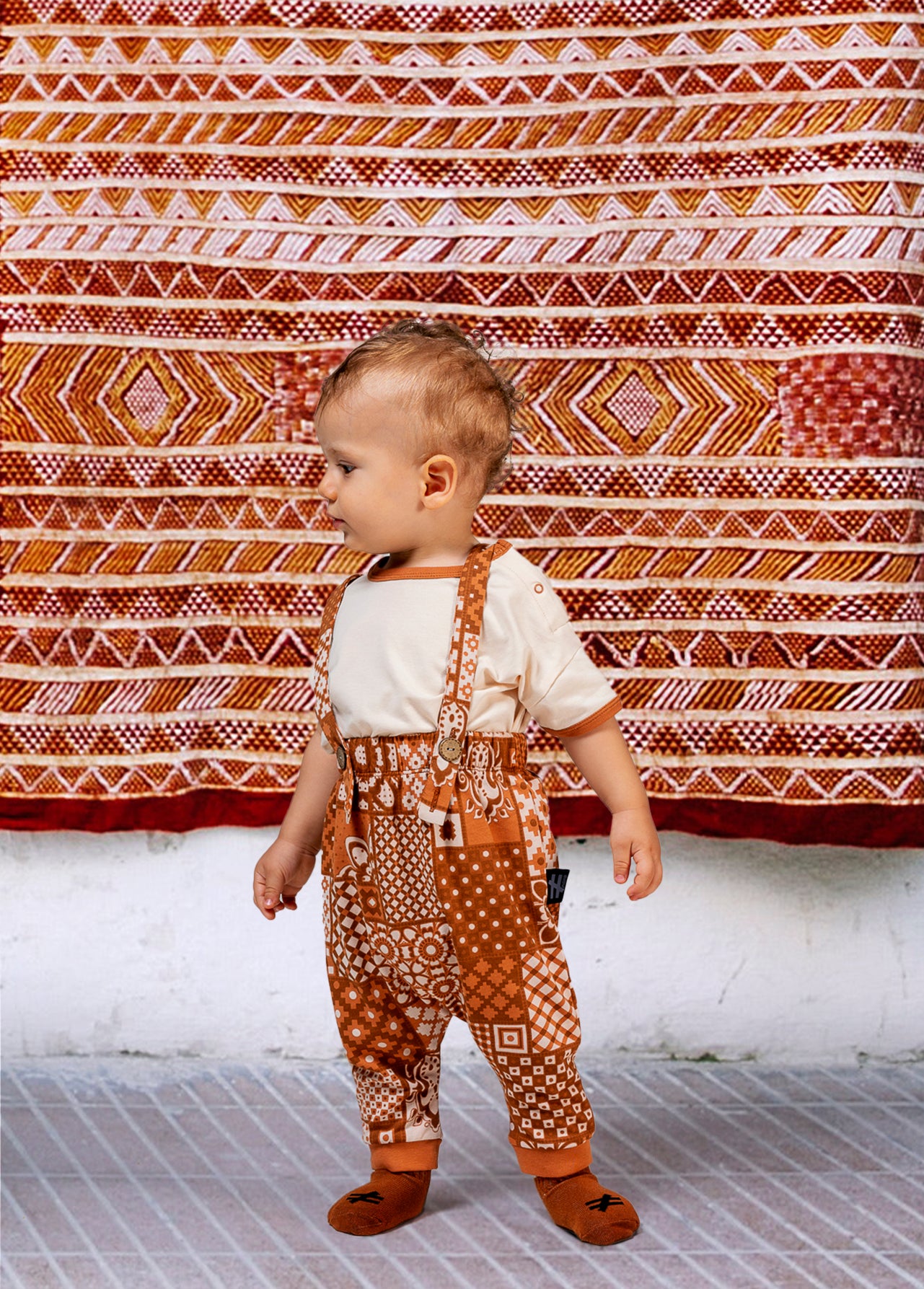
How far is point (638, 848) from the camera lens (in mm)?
1301

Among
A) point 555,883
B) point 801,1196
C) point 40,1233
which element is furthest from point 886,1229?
point 40,1233

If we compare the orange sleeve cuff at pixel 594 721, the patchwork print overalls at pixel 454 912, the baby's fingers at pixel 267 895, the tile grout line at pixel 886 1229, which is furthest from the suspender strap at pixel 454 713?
the tile grout line at pixel 886 1229

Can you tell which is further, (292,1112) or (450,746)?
(292,1112)

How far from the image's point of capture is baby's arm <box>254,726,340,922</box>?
1400 mm

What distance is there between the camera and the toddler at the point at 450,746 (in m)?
1.26

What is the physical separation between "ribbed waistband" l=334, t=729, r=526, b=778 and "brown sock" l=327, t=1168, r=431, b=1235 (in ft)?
1.41

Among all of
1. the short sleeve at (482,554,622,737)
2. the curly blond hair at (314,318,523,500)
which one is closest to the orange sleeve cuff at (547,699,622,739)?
the short sleeve at (482,554,622,737)

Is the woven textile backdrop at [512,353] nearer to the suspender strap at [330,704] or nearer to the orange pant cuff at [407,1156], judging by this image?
the suspender strap at [330,704]

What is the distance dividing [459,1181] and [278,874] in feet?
1.34

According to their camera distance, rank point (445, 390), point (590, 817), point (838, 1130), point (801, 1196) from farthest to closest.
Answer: point (590, 817) → point (838, 1130) → point (801, 1196) → point (445, 390)

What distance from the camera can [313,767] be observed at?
140cm

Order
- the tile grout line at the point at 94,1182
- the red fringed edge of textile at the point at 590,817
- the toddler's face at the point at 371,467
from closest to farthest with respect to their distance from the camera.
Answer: the toddler's face at the point at 371,467 < the tile grout line at the point at 94,1182 < the red fringed edge of textile at the point at 590,817

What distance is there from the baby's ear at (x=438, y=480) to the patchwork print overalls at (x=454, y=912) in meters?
0.07

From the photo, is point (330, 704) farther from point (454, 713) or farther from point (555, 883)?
point (555, 883)
